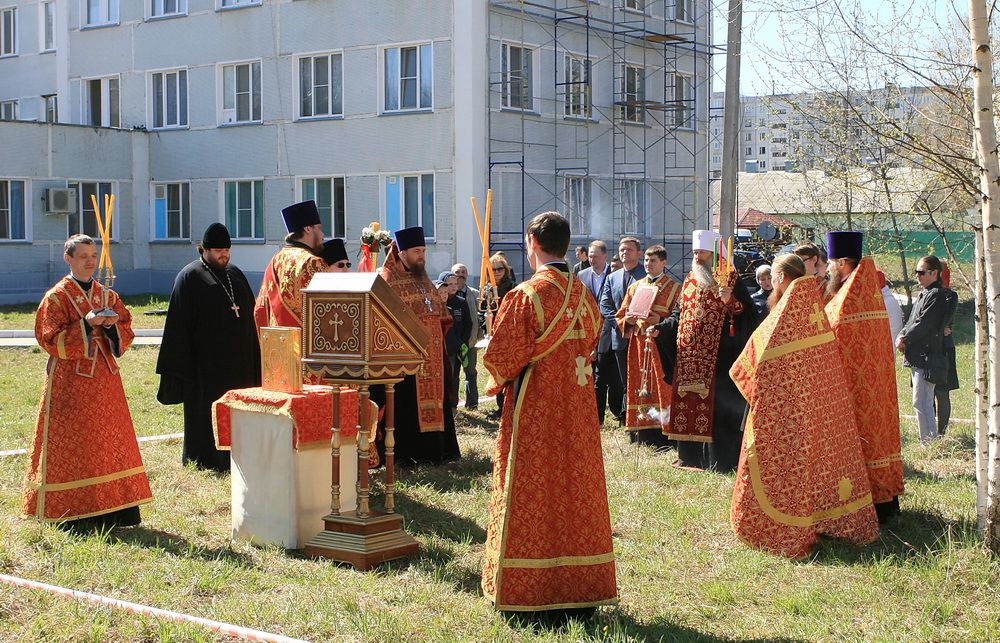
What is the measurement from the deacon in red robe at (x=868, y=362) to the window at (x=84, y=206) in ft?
82.0

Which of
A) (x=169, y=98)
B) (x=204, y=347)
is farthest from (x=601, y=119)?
(x=204, y=347)

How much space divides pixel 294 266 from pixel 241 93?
21.6 m

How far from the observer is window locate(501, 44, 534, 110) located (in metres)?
25.2

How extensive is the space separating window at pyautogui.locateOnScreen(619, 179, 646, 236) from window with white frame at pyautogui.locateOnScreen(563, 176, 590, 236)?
4.45ft

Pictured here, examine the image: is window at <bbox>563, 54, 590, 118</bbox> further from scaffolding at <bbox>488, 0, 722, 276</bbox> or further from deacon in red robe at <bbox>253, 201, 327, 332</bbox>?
deacon in red robe at <bbox>253, 201, 327, 332</bbox>

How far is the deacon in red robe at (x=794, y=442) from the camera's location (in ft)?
22.7

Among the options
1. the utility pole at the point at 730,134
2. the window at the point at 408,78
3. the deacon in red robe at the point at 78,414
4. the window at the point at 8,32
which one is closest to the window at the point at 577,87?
the window at the point at 408,78

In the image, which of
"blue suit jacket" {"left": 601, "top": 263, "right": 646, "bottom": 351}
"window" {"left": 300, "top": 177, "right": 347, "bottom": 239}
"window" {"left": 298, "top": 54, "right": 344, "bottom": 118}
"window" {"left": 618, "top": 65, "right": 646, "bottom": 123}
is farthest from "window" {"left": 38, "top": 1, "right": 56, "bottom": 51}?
"blue suit jacket" {"left": 601, "top": 263, "right": 646, "bottom": 351}

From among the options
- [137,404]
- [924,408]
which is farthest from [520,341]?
[137,404]

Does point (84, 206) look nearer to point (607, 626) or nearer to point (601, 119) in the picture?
point (601, 119)

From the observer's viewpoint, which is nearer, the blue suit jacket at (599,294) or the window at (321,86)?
the blue suit jacket at (599,294)

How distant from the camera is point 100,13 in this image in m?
31.2

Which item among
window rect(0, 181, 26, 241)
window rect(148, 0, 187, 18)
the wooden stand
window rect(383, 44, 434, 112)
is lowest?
the wooden stand

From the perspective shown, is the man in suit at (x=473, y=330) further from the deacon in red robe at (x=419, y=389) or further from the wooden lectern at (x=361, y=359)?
the wooden lectern at (x=361, y=359)
